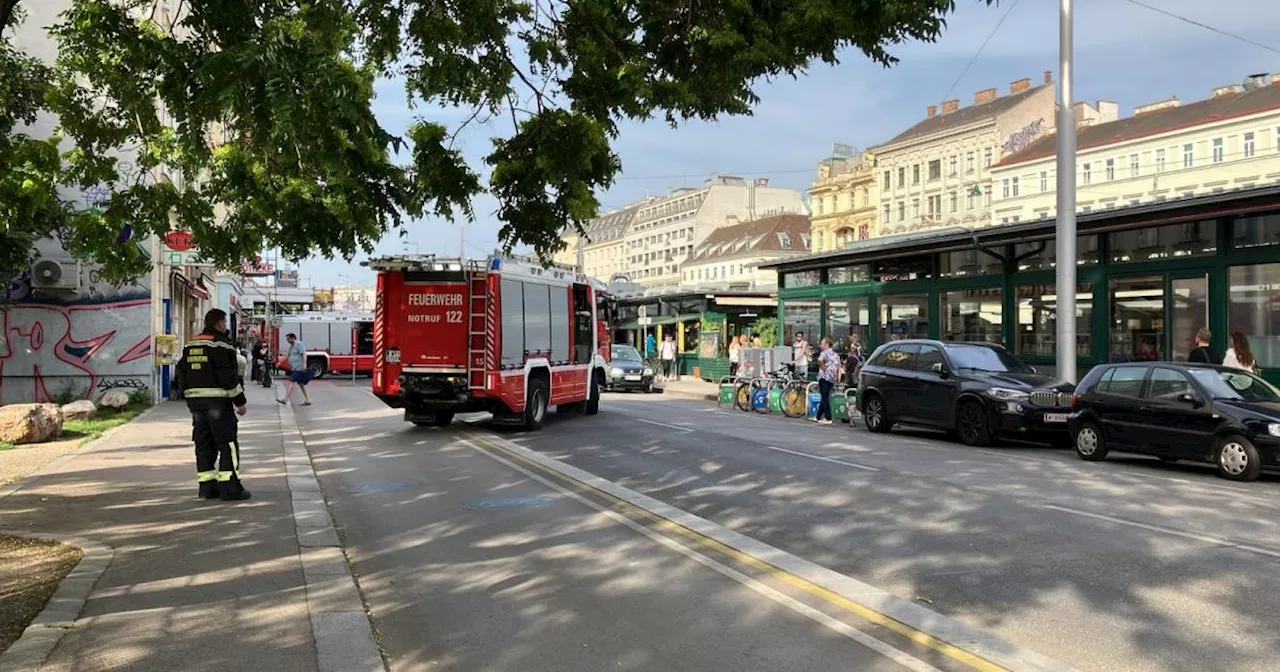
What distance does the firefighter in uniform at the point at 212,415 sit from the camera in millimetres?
9523

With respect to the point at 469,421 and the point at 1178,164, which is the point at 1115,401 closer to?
the point at 469,421

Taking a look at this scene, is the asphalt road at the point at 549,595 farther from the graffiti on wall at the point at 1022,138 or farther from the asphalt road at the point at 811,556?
the graffiti on wall at the point at 1022,138

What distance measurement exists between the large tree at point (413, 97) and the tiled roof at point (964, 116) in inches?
2790

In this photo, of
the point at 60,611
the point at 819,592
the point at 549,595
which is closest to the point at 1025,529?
the point at 819,592

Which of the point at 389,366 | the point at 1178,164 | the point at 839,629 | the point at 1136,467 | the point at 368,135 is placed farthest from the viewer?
the point at 1178,164

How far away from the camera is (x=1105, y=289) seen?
64.8ft

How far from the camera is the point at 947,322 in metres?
24.2

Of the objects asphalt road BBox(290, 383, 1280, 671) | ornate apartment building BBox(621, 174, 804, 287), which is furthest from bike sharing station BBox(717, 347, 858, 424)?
ornate apartment building BBox(621, 174, 804, 287)

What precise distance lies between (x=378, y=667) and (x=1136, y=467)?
11.3 m

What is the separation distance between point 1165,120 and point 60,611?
222ft

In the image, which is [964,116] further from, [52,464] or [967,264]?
[52,464]

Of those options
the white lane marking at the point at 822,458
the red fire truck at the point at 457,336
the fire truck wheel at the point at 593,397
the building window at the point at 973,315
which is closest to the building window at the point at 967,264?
the building window at the point at 973,315

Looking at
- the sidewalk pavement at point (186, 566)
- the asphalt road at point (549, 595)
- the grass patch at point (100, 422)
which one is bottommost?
the asphalt road at point (549, 595)

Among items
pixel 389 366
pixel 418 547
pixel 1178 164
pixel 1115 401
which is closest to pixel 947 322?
pixel 1115 401
